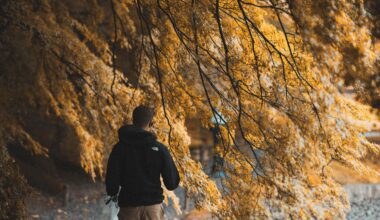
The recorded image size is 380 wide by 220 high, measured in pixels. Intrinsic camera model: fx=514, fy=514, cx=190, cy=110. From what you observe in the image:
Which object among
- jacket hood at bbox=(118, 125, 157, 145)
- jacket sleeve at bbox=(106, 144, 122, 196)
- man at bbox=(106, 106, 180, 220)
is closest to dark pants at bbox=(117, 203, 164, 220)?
man at bbox=(106, 106, 180, 220)

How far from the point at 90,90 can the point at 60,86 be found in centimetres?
80

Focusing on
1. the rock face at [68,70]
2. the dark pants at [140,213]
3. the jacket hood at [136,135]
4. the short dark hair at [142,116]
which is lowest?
the dark pants at [140,213]

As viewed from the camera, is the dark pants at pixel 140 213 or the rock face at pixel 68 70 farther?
the rock face at pixel 68 70

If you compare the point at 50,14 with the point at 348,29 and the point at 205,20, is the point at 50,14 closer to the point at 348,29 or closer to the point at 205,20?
the point at 205,20

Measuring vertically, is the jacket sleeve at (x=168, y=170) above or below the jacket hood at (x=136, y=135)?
below

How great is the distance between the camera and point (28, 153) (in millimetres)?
11164

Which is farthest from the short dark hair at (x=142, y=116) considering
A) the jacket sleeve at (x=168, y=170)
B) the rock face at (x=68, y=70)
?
the rock face at (x=68, y=70)

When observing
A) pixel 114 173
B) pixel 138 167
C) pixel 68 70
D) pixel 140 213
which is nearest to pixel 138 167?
pixel 138 167

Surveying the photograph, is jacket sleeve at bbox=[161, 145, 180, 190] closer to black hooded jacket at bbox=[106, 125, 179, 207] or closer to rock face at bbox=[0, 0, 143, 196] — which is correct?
black hooded jacket at bbox=[106, 125, 179, 207]

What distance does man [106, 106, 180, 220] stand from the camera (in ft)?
10.8

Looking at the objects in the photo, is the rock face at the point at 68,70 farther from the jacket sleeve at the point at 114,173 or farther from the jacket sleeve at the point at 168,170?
the jacket sleeve at the point at 168,170

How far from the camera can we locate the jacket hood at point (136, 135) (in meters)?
3.29

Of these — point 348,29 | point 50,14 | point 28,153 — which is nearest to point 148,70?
point 50,14

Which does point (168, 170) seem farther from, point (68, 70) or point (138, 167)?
point (68, 70)
